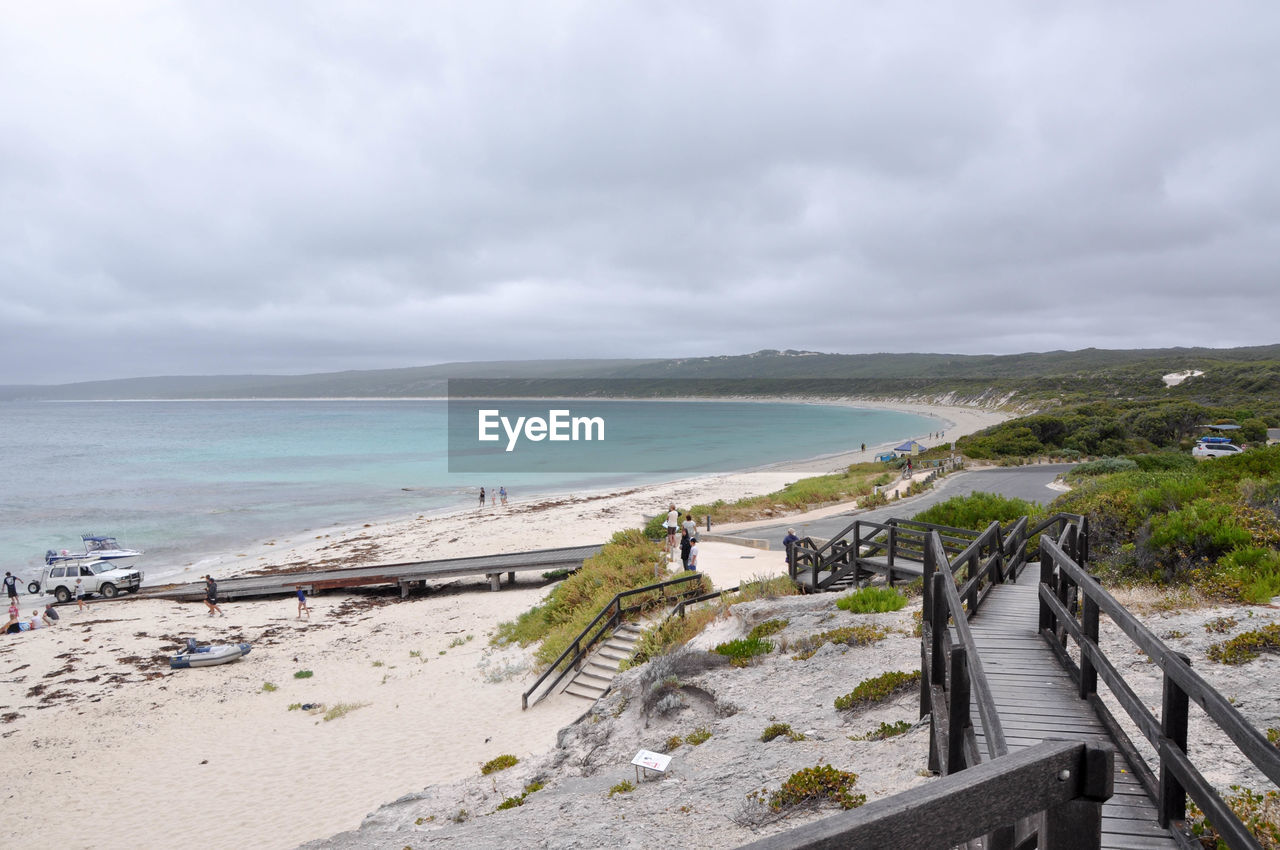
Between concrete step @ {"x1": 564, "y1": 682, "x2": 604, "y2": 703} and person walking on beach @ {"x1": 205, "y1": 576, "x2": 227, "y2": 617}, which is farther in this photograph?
person walking on beach @ {"x1": 205, "y1": 576, "x2": 227, "y2": 617}

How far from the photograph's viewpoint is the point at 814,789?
20.1 feet

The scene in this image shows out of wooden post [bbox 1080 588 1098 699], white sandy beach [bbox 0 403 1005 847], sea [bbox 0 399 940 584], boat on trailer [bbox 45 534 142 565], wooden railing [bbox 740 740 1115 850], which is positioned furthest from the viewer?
sea [bbox 0 399 940 584]

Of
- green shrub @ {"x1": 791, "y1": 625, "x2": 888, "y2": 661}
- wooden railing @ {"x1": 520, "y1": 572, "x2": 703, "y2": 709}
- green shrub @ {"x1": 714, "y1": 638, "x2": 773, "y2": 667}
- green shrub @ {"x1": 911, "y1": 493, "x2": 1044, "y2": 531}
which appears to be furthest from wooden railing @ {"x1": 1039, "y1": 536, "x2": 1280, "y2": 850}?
green shrub @ {"x1": 911, "y1": 493, "x2": 1044, "y2": 531}

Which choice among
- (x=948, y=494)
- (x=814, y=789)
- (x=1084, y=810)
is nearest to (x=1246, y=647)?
(x=814, y=789)

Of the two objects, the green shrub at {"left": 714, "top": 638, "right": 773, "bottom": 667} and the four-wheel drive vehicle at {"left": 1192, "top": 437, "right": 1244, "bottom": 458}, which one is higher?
the four-wheel drive vehicle at {"left": 1192, "top": 437, "right": 1244, "bottom": 458}

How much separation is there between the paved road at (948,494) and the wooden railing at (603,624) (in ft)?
23.6

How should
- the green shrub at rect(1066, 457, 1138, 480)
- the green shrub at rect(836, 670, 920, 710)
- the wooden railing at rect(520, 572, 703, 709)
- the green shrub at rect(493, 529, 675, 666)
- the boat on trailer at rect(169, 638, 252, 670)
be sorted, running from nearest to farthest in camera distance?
the green shrub at rect(836, 670, 920, 710) < the wooden railing at rect(520, 572, 703, 709) < the green shrub at rect(493, 529, 675, 666) < the boat on trailer at rect(169, 638, 252, 670) < the green shrub at rect(1066, 457, 1138, 480)

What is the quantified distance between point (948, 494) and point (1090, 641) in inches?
1137

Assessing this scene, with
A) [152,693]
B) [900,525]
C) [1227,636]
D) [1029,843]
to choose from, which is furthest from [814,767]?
[152,693]

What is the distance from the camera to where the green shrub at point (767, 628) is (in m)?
11.3

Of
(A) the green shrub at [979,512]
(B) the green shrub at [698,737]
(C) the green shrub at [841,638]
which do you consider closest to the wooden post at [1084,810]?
(B) the green shrub at [698,737]

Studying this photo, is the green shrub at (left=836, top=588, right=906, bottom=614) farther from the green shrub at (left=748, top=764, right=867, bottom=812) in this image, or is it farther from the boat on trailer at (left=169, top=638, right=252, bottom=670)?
the boat on trailer at (left=169, top=638, right=252, bottom=670)

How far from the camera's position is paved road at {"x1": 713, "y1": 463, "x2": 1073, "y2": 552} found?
27.0 meters

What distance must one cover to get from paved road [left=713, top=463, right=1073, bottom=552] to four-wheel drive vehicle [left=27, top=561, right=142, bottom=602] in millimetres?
24854
